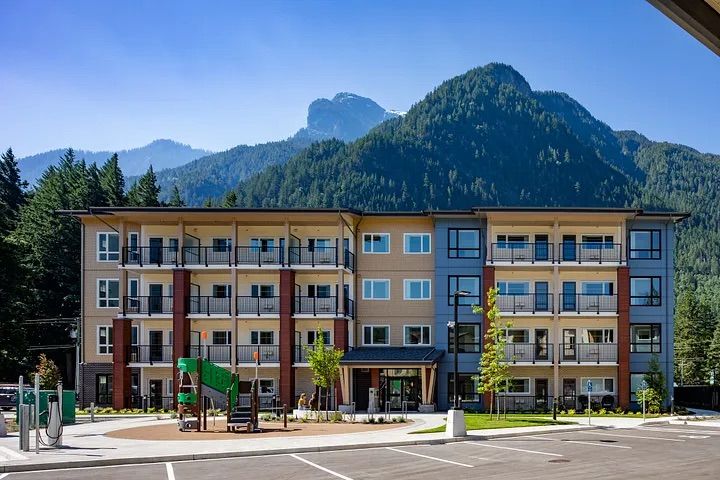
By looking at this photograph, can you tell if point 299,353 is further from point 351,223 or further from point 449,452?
point 449,452

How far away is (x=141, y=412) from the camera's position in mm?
52281

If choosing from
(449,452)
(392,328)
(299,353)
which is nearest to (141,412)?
(299,353)

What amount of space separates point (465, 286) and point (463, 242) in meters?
2.88

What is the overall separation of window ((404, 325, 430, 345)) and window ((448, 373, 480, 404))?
3.09 meters

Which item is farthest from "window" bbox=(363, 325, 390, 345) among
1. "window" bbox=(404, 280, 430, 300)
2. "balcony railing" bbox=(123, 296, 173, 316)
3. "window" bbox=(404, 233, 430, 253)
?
"balcony railing" bbox=(123, 296, 173, 316)

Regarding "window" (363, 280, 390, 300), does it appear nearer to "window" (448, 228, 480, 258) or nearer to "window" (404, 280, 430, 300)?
"window" (404, 280, 430, 300)

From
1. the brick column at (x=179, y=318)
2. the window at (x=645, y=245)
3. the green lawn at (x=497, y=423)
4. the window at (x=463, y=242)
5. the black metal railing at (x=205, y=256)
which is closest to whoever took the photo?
the green lawn at (x=497, y=423)

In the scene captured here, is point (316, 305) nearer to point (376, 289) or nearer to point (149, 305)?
point (376, 289)

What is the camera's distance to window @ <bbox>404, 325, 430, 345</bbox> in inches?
2196

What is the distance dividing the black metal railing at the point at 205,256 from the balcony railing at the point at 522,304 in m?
17.6

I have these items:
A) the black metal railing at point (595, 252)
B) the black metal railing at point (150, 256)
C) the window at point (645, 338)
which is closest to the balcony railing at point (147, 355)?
the black metal railing at point (150, 256)

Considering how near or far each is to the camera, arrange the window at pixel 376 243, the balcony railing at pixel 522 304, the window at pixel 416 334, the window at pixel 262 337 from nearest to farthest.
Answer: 1. the balcony railing at pixel 522 304
2. the window at pixel 262 337
3. the window at pixel 416 334
4. the window at pixel 376 243

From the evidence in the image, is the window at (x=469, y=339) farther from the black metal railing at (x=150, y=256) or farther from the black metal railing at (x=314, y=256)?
the black metal railing at (x=150, y=256)

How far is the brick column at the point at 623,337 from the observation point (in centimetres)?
5250
